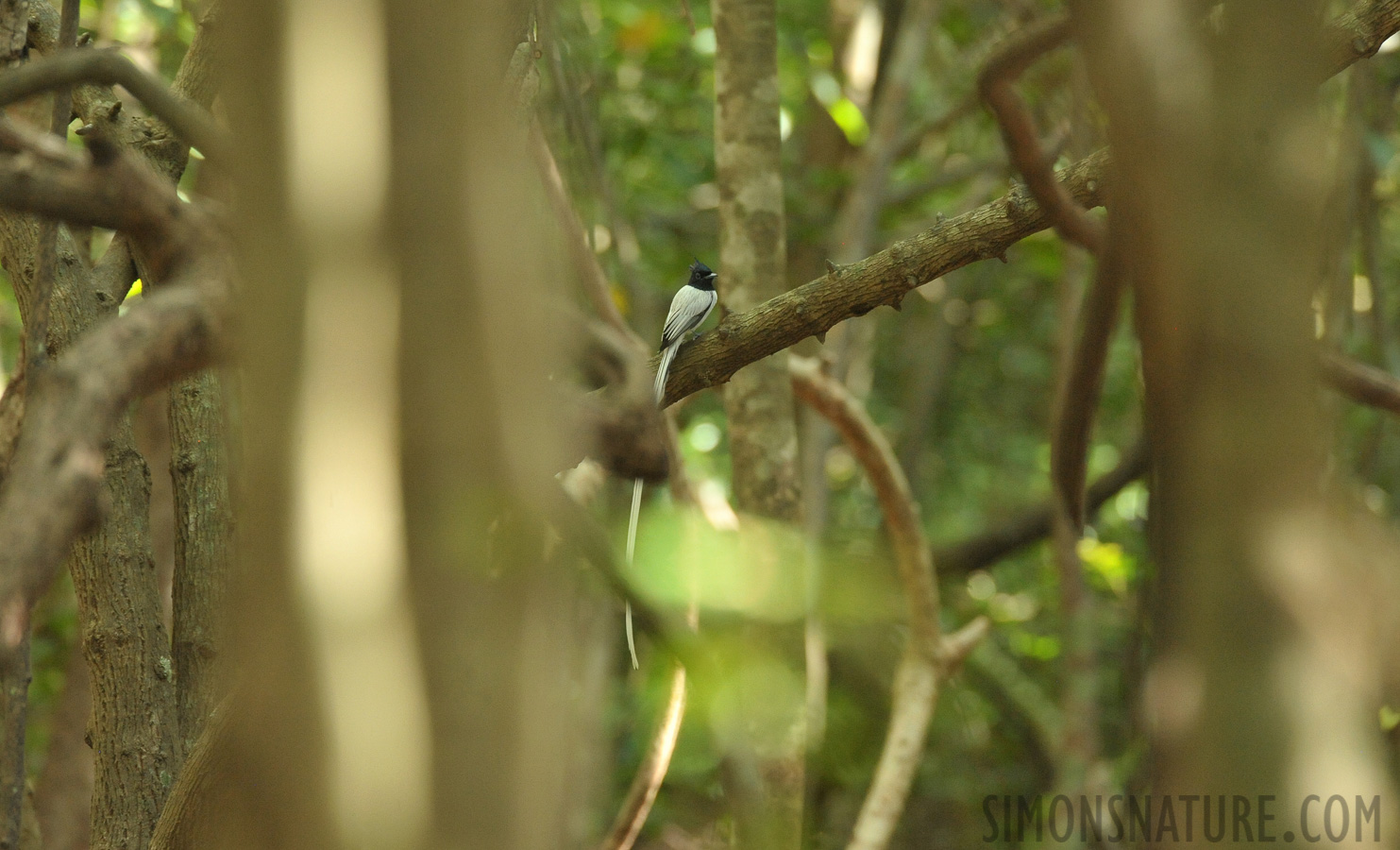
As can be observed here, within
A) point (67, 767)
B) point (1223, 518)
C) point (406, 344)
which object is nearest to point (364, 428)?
point (406, 344)

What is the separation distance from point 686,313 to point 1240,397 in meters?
4.14

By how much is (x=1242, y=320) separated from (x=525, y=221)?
0.58m

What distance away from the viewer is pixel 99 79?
56.7 inches

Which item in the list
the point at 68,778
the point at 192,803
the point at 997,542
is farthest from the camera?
the point at 997,542

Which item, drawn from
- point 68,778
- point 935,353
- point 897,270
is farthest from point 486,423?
point 935,353

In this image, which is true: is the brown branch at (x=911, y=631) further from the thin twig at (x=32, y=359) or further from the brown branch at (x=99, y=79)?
the brown branch at (x=99, y=79)

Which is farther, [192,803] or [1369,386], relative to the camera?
[1369,386]

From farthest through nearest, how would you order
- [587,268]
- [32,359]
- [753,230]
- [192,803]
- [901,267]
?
[753,230], [587,268], [901,267], [192,803], [32,359]

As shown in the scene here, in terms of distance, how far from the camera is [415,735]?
35.0 inches

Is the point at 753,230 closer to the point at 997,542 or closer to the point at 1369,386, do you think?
the point at 1369,386

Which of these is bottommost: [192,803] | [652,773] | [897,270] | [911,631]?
[192,803]

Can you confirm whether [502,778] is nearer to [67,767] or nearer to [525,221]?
[525,221]

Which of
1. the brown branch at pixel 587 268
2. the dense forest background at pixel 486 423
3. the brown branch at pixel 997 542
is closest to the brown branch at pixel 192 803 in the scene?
the dense forest background at pixel 486 423

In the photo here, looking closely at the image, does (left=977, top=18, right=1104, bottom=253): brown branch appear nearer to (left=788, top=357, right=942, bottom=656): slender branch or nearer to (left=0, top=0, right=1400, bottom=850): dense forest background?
(left=0, top=0, right=1400, bottom=850): dense forest background
